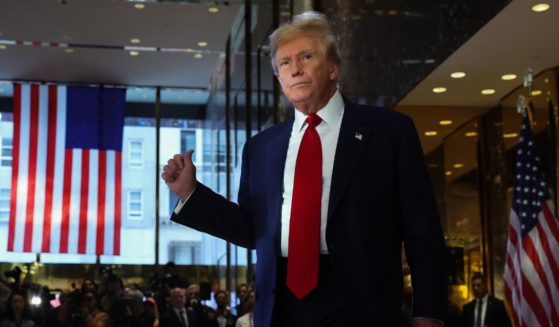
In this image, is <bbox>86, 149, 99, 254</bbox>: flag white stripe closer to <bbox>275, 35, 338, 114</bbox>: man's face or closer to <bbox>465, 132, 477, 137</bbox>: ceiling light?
<bbox>465, 132, 477, 137</bbox>: ceiling light

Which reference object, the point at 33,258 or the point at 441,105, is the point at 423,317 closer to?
the point at 441,105

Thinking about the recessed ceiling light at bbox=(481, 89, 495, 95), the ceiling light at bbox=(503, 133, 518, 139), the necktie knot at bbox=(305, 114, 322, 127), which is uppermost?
the recessed ceiling light at bbox=(481, 89, 495, 95)

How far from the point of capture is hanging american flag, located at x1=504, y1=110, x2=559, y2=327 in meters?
7.60

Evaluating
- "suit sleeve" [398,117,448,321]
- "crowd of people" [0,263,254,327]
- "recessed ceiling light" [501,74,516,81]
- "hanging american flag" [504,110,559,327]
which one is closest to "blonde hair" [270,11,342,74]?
"suit sleeve" [398,117,448,321]

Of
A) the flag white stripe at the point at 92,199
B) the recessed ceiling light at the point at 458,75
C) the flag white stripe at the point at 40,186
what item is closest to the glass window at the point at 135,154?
the flag white stripe at the point at 92,199

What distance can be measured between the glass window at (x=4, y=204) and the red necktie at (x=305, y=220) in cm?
1662

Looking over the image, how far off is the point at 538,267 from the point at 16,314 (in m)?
5.69

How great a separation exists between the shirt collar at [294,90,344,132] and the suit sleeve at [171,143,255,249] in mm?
238

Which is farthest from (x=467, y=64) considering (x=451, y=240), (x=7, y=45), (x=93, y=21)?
(x=7, y=45)

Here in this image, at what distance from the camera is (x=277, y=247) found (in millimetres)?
2109

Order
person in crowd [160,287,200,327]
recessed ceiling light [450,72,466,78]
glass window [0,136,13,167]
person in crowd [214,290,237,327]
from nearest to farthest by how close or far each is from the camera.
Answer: recessed ceiling light [450,72,466,78] < person in crowd [160,287,200,327] < person in crowd [214,290,237,327] < glass window [0,136,13,167]

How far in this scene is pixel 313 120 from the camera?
7.18ft

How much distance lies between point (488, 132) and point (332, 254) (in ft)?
31.7

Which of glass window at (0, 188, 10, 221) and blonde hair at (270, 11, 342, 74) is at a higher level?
glass window at (0, 188, 10, 221)
